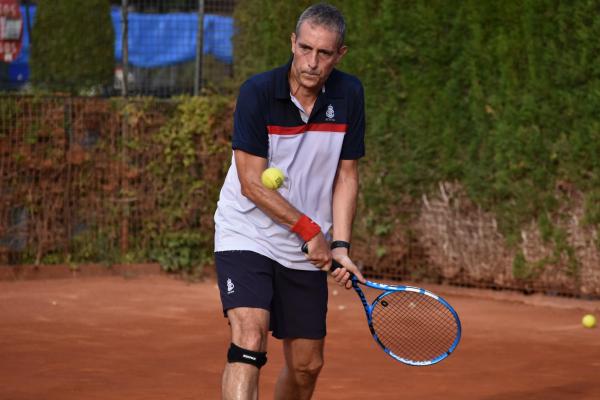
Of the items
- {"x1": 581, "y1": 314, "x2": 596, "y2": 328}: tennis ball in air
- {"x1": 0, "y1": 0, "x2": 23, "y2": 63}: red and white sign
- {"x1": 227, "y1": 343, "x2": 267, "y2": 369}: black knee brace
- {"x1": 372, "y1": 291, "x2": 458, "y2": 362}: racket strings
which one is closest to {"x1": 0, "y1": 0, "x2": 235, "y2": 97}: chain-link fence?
{"x1": 0, "y1": 0, "x2": 23, "y2": 63}: red and white sign

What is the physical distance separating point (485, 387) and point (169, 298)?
4.15 metres

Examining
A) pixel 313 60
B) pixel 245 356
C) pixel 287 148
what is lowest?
pixel 245 356

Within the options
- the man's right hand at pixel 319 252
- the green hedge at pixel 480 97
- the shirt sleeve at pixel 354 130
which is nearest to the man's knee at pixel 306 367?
the man's right hand at pixel 319 252

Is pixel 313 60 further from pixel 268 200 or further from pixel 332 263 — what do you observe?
pixel 332 263

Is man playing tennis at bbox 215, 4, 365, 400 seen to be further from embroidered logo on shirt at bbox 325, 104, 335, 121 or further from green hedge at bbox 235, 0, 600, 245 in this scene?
green hedge at bbox 235, 0, 600, 245

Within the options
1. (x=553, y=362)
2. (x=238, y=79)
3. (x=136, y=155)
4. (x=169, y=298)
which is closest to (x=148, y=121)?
(x=136, y=155)

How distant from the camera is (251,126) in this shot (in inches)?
185

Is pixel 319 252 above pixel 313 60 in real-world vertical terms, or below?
below

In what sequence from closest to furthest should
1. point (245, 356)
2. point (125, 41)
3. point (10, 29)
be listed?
point (245, 356) → point (125, 41) → point (10, 29)

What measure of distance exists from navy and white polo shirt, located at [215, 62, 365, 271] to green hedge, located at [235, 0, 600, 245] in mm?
4681

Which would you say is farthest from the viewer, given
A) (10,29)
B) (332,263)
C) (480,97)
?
(10,29)

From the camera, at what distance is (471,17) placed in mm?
10055

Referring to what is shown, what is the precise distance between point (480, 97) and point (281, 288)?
551 centimetres

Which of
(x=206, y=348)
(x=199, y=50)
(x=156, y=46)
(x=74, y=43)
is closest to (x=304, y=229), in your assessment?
(x=206, y=348)
